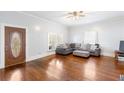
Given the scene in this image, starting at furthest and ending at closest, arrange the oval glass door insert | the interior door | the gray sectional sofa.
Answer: the gray sectional sofa
the oval glass door insert
the interior door

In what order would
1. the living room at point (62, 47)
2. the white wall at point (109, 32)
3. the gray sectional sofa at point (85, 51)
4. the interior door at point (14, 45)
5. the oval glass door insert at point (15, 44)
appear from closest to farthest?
the living room at point (62, 47), the interior door at point (14, 45), the oval glass door insert at point (15, 44), the white wall at point (109, 32), the gray sectional sofa at point (85, 51)

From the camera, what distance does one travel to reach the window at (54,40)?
630 cm

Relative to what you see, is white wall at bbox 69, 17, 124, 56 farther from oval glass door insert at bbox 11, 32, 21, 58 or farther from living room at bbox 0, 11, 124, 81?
oval glass door insert at bbox 11, 32, 21, 58

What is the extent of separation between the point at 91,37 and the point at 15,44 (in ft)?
15.9

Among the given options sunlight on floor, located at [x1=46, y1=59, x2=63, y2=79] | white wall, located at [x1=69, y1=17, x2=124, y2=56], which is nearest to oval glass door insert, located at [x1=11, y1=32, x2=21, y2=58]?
sunlight on floor, located at [x1=46, y1=59, x2=63, y2=79]

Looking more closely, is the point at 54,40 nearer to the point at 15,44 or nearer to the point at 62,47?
the point at 62,47

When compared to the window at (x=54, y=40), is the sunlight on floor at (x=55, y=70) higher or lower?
lower

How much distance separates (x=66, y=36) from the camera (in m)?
7.97

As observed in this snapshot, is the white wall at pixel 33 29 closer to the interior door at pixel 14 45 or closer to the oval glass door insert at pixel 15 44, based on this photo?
the interior door at pixel 14 45

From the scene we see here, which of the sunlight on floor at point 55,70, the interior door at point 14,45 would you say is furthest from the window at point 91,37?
the interior door at point 14,45

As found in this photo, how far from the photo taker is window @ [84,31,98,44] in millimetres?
6680
